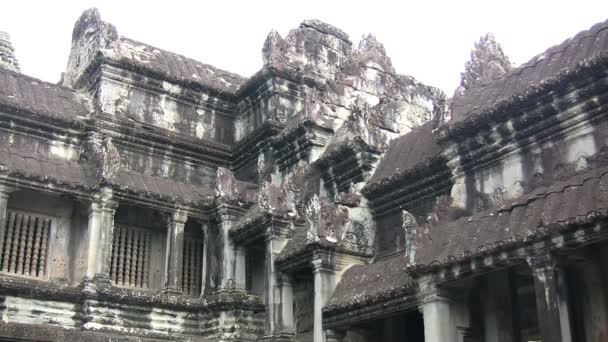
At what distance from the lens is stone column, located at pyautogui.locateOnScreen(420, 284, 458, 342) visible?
39.8 feet

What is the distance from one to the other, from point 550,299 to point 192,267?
36.1 ft

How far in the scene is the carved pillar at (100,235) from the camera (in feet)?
57.2

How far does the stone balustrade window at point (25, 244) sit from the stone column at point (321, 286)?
6378 mm

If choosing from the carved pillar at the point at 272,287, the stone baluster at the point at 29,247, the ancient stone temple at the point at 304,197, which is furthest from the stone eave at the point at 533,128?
the stone baluster at the point at 29,247

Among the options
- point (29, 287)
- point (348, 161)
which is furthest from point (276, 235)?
point (29, 287)

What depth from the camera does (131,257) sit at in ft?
62.1

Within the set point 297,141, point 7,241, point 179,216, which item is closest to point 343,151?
point 297,141

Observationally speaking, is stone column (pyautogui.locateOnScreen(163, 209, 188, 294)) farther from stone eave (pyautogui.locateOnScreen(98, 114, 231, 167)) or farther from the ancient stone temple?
stone eave (pyautogui.locateOnScreen(98, 114, 231, 167))

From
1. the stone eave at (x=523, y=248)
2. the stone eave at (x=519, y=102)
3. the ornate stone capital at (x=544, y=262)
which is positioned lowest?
the ornate stone capital at (x=544, y=262)

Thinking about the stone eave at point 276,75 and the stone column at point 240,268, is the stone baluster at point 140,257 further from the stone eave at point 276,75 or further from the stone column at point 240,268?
the stone eave at point 276,75

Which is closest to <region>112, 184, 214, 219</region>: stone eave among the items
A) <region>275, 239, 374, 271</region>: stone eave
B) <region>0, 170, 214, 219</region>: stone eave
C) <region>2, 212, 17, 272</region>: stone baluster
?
<region>0, 170, 214, 219</region>: stone eave

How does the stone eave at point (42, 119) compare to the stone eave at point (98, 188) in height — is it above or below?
above

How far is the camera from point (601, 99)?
39.5 ft

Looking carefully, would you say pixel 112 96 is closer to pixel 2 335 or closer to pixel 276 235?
pixel 276 235
